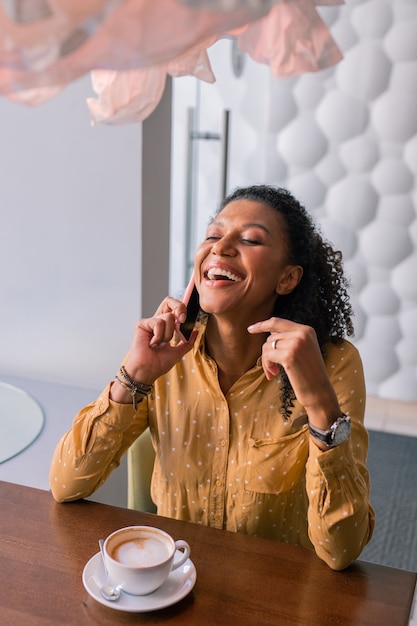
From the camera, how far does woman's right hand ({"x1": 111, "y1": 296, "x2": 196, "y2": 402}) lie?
134cm

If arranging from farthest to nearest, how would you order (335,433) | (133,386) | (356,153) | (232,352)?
(356,153) → (232,352) → (133,386) → (335,433)

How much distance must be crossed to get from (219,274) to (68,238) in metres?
0.80

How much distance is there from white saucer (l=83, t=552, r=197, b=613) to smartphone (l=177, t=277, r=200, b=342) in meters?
0.52

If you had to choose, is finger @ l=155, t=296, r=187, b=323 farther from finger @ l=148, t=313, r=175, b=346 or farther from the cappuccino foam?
the cappuccino foam

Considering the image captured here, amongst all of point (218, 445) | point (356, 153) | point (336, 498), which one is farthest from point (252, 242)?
point (356, 153)

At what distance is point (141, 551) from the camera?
3.39 ft

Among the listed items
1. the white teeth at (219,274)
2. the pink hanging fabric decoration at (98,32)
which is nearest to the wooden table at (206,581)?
the white teeth at (219,274)

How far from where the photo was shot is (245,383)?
4.61ft

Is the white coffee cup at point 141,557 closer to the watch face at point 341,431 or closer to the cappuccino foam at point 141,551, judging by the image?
the cappuccino foam at point 141,551

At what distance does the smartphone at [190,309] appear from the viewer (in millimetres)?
1473

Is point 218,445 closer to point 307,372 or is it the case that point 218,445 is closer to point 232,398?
point 232,398

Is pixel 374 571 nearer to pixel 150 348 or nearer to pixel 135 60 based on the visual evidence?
pixel 150 348

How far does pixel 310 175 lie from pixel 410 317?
2.59 ft

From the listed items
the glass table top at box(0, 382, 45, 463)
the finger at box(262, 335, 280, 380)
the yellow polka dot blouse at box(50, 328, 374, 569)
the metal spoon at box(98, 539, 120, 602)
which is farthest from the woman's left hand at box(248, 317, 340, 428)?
the glass table top at box(0, 382, 45, 463)
